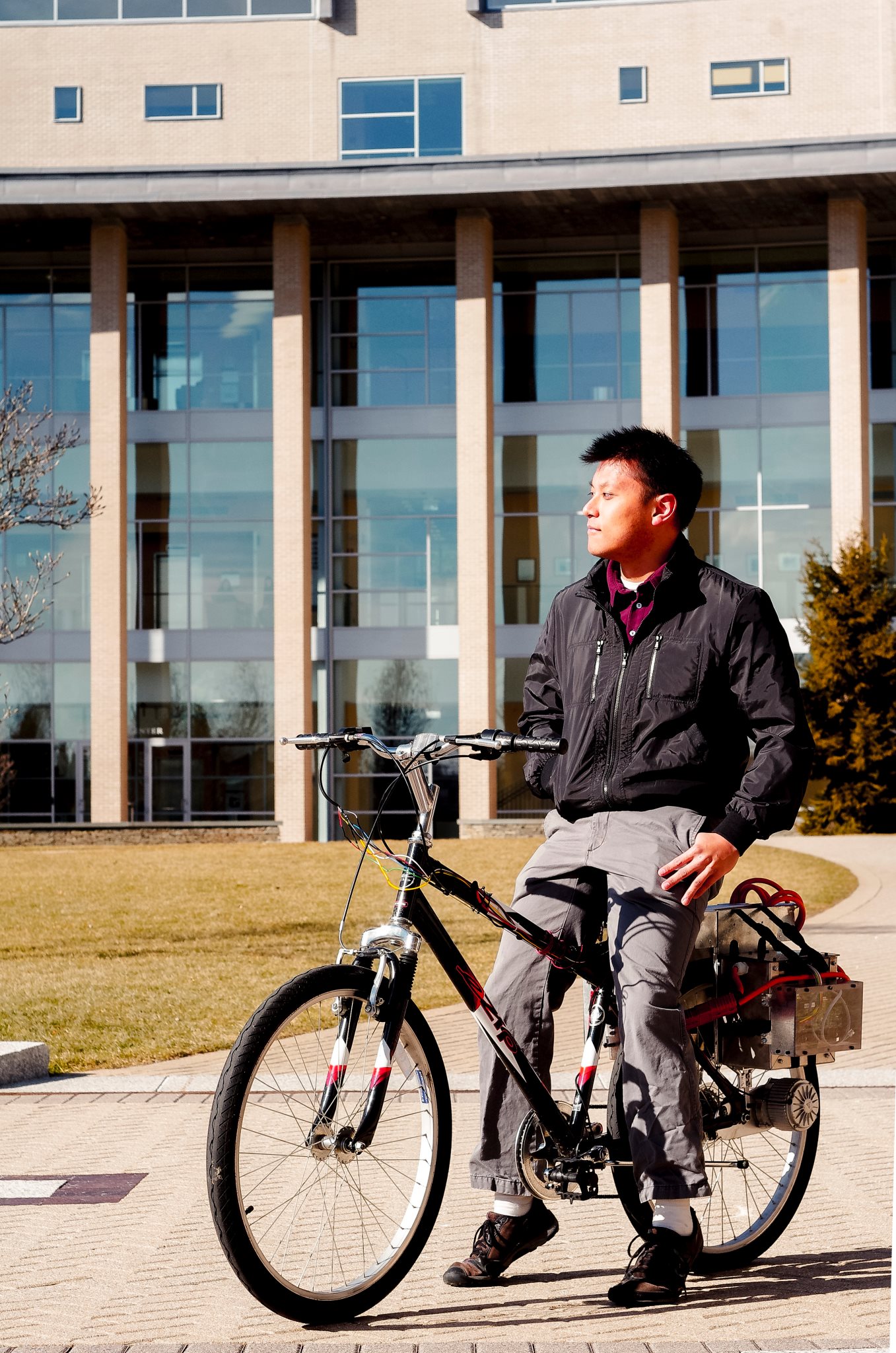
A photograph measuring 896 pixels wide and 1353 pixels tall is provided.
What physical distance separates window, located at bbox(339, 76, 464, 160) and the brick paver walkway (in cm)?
3045

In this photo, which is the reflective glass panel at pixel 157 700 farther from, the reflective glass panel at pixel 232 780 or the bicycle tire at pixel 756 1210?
the bicycle tire at pixel 756 1210

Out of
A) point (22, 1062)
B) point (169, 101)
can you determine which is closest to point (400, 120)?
point (169, 101)

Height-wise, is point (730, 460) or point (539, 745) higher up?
point (730, 460)

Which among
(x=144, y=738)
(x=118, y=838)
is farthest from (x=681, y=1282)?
(x=144, y=738)

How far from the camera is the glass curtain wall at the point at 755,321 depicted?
3353 cm

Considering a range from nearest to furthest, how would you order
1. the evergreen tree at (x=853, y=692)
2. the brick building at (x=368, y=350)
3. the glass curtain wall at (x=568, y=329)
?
1. the evergreen tree at (x=853, y=692)
2. the brick building at (x=368, y=350)
3. the glass curtain wall at (x=568, y=329)

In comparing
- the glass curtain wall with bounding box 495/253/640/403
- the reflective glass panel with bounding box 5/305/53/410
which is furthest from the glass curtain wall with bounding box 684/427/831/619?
the reflective glass panel with bounding box 5/305/53/410

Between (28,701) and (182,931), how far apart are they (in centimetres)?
2042

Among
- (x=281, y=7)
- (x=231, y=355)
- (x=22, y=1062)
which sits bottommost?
(x=22, y=1062)

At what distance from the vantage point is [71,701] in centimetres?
3403

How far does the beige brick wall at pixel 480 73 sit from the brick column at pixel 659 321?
2.06m

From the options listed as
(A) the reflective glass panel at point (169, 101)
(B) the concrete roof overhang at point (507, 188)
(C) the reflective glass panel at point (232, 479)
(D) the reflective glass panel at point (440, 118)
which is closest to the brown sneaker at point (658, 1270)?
(B) the concrete roof overhang at point (507, 188)

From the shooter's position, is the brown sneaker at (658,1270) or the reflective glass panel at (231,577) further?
the reflective glass panel at (231,577)

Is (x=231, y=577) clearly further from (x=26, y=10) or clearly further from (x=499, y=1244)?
(x=499, y=1244)
